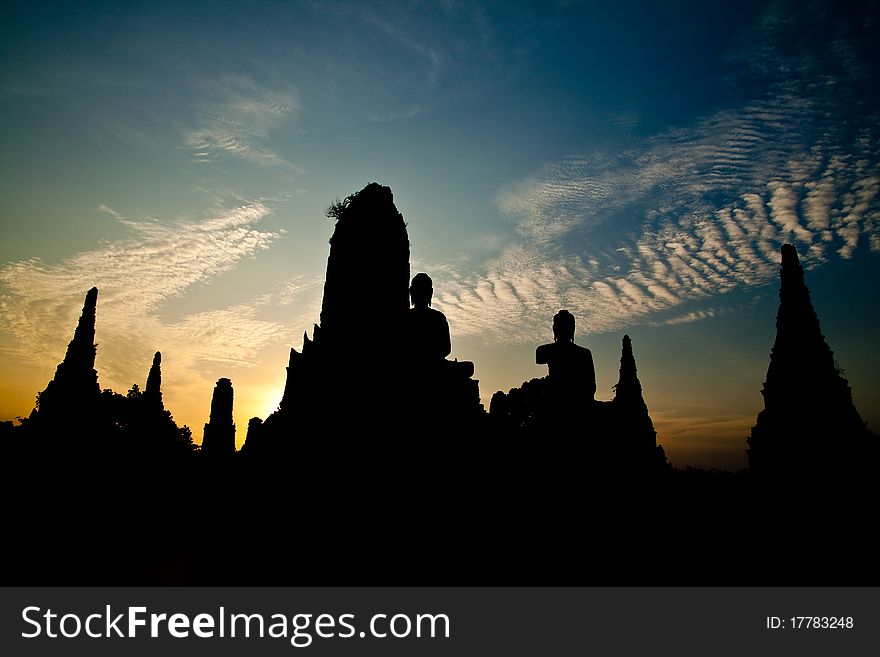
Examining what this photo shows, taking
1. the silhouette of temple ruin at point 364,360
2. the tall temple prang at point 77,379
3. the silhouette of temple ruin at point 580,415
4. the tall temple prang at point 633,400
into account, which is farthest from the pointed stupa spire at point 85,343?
the tall temple prang at point 633,400

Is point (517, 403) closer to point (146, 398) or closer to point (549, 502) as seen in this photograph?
point (146, 398)

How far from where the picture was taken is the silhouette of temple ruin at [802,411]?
15.1m

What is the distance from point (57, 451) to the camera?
23328 mm

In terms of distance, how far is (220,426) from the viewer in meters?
A: 36.1

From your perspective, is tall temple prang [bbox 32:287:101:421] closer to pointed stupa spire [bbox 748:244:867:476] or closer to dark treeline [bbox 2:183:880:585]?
dark treeline [bbox 2:183:880:585]

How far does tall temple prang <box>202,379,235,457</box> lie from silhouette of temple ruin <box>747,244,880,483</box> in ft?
120

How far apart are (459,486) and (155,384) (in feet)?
117

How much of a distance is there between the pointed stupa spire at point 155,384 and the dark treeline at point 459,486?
1944cm

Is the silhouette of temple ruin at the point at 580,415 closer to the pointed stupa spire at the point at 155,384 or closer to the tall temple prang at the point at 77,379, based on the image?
the tall temple prang at the point at 77,379

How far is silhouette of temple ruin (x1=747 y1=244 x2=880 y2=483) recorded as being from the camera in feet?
49.6

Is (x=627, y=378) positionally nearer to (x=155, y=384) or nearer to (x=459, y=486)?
(x=459, y=486)

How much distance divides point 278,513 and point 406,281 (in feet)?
23.2
